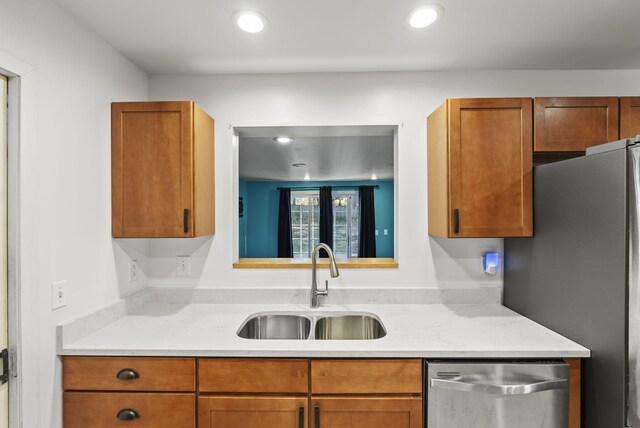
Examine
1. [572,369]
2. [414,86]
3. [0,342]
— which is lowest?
[572,369]

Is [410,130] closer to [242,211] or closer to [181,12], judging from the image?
[181,12]

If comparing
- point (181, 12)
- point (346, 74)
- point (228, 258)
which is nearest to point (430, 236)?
point (346, 74)

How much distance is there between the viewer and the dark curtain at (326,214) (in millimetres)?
7941

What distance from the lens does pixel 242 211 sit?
7801 mm

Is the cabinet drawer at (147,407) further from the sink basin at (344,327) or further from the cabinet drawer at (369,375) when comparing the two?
the sink basin at (344,327)

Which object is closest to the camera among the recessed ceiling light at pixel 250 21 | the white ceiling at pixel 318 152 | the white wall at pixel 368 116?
the recessed ceiling light at pixel 250 21

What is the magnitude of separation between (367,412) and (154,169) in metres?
1.47

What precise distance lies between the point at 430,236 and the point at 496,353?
0.79 m

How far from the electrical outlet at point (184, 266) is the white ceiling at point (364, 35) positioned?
3.59 ft

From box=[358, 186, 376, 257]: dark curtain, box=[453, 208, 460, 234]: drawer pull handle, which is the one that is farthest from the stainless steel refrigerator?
box=[358, 186, 376, 257]: dark curtain

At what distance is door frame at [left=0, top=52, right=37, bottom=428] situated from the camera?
48.8 inches

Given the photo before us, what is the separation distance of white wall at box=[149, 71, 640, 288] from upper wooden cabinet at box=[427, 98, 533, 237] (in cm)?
36

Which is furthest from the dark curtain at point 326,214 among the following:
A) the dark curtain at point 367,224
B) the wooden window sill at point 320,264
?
the wooden window sill at point 320,264

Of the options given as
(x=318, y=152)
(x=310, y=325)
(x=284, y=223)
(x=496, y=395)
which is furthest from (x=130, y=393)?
(x=284, y=223)
